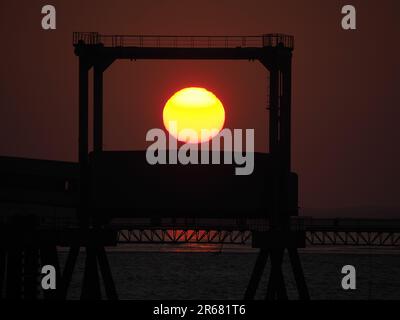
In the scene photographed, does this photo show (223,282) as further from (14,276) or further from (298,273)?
(298,273)

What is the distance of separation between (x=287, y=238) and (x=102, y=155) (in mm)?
11119

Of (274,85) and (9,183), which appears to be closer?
(274,85)

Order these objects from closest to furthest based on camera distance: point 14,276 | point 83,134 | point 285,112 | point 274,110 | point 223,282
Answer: point 83,134, point 285,112, point 274,110, point 14,276, point 223,282

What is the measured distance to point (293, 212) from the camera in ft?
183

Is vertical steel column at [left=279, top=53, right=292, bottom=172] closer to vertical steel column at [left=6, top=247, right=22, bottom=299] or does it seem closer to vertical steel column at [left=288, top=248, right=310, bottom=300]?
vertical steel column at [left=288, top=248, right=310, bottom=300]

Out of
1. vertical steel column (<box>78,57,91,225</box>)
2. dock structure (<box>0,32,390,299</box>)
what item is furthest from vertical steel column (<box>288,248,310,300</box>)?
vertical steel column (<box>78,57,91,225</box>)

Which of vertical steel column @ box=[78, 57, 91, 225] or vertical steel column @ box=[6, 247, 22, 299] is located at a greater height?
vertical steel column @ box=[78, 57, 91, 225]

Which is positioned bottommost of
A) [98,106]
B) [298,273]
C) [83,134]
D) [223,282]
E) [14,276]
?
[298,273]

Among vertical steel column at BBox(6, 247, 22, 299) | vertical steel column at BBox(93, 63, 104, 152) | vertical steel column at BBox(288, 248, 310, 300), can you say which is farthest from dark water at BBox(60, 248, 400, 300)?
vertical steel column at BBox(93, 63, 104, 152)

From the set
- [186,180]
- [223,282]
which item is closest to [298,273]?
[186,180]

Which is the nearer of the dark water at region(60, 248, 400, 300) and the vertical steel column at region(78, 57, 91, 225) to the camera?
the vertical steel column at region(78, 57, 91, 225)

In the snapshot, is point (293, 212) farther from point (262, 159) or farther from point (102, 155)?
point (102, 155)
